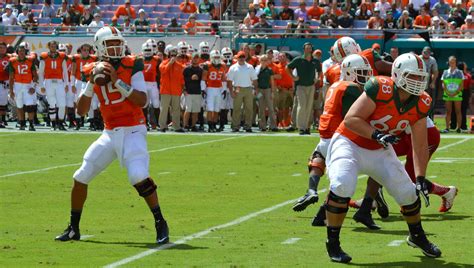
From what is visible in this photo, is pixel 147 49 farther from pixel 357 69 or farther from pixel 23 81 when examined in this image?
pixel 357 69

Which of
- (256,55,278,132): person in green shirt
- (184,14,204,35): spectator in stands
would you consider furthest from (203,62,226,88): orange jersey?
(184,14,204,35): spectator in stands

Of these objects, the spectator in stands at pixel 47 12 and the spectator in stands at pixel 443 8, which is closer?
the spectator in stands at pixel 443 8

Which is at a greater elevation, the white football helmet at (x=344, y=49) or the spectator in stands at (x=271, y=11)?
the white football helmet at (x=344, y=49)

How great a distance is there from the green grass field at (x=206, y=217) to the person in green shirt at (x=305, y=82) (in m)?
4.37

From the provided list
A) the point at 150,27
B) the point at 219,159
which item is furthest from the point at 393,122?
the point at 150,27

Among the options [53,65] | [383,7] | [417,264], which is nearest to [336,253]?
[417,264]

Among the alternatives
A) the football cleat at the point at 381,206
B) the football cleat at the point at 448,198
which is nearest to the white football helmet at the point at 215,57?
the football cleat at the point at 448,198

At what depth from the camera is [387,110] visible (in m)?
9.49

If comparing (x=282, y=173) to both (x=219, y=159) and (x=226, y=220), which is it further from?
(x=226, y=220)

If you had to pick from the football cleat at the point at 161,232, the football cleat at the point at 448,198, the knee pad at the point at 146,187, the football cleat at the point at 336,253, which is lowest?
the football cleat at the point at 448,198

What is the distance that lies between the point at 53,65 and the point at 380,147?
17.3 m

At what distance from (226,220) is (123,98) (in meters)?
2.07

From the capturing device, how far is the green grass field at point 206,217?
962 centimetres

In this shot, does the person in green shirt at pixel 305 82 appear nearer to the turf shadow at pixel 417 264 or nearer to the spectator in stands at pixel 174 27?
the spectator in stands at pixel 174 27
